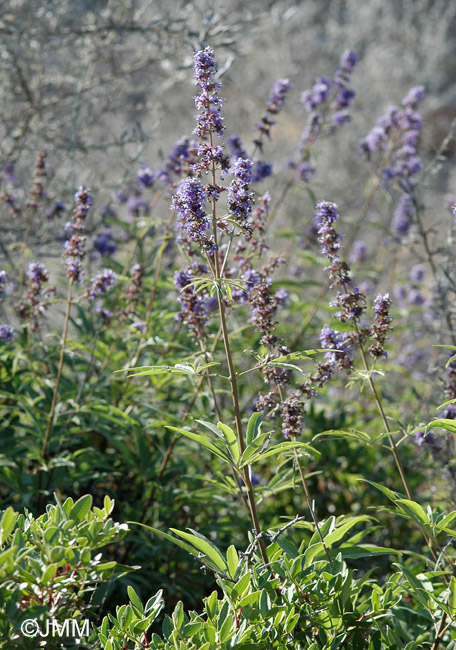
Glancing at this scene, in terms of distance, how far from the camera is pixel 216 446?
199 centimetres

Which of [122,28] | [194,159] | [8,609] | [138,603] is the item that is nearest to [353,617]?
[138,603]

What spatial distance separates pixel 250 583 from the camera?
185 centimetres

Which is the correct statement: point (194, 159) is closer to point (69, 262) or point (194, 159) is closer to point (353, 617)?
point (69, 262)

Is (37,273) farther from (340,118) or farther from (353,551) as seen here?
(340,118)

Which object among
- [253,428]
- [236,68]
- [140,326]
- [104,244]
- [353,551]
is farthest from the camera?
[236,68]

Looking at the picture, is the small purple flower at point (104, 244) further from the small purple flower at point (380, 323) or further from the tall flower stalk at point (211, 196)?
the small purple flower at point (380, 323)

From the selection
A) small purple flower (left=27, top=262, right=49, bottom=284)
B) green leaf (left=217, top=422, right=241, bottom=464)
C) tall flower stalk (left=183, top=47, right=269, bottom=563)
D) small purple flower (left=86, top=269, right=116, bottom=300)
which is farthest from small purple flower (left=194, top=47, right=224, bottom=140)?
small purple flower (left=27, top=262, right=49, bottom=284)

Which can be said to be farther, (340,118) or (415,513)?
(340,118)

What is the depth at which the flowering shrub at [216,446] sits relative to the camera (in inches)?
69.4

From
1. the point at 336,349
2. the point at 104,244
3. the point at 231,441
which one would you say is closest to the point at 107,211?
the point at 104,244

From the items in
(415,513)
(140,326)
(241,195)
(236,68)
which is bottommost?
(415,513)

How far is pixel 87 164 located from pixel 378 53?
701cm

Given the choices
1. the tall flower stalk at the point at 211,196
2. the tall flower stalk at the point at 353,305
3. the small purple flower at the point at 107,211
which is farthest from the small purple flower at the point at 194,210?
the small purple flower at the point at 107,211

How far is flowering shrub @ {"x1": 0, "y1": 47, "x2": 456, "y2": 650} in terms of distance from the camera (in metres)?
1.76
